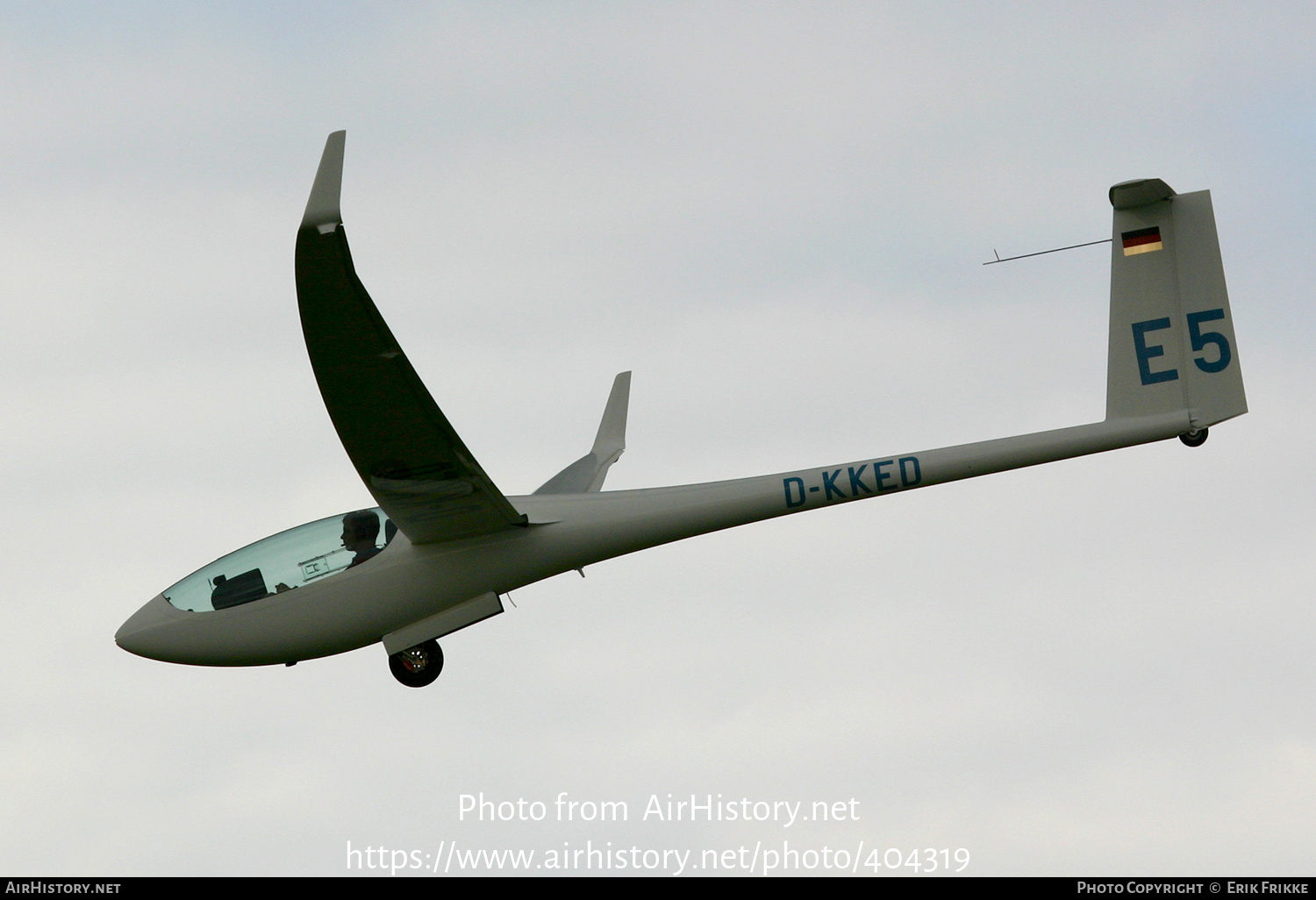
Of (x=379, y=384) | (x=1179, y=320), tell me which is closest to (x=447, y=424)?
(x=379, y=384)

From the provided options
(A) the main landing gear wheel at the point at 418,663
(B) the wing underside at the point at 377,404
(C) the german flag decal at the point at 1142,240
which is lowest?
(A) the main landing gear wheel at the point at 418,663

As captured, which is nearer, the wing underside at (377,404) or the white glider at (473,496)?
the wing underside at (377,404)

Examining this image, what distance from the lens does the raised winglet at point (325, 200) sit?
11.8 m

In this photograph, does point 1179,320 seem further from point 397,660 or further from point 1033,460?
point 397,660

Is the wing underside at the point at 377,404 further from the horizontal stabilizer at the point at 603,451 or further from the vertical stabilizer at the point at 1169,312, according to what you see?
the vertical stabilizer at the point at 1169,312

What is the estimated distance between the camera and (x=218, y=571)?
1730 centimetres

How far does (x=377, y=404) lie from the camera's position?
45.0ft

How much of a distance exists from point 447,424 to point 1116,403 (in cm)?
724

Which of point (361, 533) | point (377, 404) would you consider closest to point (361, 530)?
point (361, 533)

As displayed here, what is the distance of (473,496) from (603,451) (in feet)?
20.5

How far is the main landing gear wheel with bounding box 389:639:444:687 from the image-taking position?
17031 millimetres

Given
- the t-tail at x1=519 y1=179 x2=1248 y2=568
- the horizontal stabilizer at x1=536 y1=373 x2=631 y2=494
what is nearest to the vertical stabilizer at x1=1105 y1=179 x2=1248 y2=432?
the t-tail at x1=519 y1=179 x2=1248 y2=568

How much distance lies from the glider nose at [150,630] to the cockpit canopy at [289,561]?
0.54ft

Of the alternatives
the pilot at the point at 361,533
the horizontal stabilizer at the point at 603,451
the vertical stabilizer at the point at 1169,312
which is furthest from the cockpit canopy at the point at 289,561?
the vertical stabilizer at the point at 1169,312
